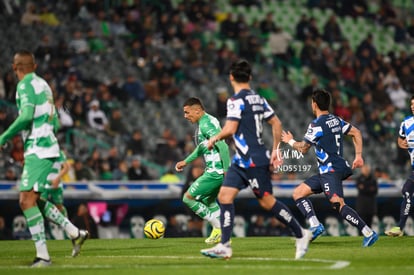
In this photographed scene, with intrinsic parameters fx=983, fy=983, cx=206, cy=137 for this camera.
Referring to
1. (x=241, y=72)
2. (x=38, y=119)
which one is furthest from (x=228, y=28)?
(x=38, y=119)

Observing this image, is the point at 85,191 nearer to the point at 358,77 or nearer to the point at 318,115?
the point at 318,115

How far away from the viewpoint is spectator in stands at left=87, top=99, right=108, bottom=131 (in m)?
25.9

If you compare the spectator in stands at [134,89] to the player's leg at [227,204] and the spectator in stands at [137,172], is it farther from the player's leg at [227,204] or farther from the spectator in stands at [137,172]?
the player's leg at [227,204]

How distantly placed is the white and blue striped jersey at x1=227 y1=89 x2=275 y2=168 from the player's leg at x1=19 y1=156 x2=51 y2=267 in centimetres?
253

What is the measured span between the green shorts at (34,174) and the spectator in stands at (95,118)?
44.8 feet

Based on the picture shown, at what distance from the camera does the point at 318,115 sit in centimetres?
1551

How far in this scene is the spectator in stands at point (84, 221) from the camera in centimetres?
2253

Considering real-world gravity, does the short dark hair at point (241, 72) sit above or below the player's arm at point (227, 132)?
above

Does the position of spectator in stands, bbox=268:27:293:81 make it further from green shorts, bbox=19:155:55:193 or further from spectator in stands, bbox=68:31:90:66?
green shorts, bbox=19:155:55:193

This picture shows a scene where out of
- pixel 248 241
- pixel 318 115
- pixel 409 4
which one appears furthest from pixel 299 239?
pixel 409 4

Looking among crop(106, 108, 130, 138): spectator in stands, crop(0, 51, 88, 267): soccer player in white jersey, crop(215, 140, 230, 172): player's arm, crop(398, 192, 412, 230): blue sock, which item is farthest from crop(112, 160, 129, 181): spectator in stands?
crop(0, 51, 88, 267): soccer player in white jersey

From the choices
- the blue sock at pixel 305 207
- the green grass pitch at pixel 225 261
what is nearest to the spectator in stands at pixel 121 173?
the green grass pitch at pixel 225 261

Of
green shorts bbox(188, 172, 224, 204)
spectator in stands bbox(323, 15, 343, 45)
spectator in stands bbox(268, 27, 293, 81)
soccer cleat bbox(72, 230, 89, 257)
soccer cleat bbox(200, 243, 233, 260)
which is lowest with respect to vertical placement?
soccer cleat bbox(200, 243, 233, 260)

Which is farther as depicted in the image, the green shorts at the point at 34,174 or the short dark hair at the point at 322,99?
the short dark hair at the point at 322,99
